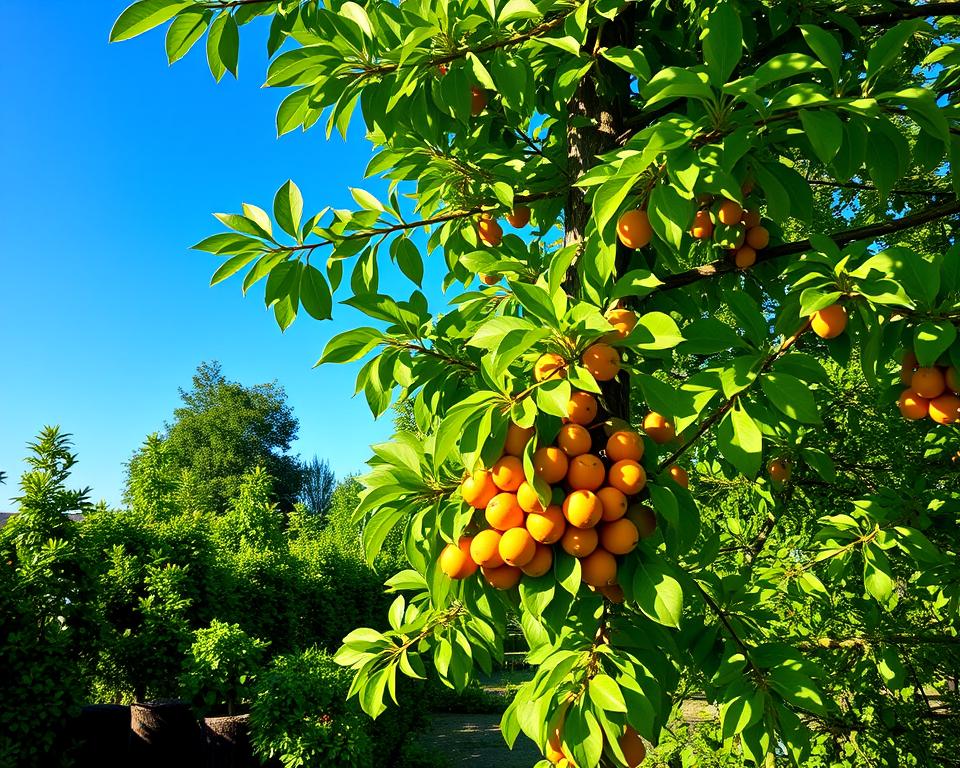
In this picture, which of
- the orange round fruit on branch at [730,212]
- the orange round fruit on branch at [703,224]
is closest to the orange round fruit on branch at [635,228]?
the orange round fruit on branch at [730,212]

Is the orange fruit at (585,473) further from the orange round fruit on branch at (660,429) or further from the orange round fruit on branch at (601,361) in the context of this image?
the orange round fruit on branch at (660,429)

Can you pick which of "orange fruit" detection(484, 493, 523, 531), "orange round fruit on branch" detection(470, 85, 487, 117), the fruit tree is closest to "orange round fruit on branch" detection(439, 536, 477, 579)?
the fruit tree

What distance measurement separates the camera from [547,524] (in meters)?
1.31

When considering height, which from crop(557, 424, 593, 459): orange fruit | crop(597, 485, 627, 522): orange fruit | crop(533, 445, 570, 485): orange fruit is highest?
crop(557, 424, 593, 459): orange fruit

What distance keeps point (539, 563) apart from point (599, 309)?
1.79 feet

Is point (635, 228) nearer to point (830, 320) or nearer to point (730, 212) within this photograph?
point (730, 212)

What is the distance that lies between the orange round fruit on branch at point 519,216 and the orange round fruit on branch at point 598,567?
1.25 m

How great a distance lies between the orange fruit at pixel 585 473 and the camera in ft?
4.44

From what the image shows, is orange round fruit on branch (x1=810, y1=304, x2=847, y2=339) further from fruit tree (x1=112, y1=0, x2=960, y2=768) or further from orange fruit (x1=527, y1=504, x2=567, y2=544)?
orange fruit (x1=527, y1=504, x2=567, y2=544)

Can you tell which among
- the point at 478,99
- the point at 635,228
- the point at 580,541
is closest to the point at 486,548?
the point at 580,541

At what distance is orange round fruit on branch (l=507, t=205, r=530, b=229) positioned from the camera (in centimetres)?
225

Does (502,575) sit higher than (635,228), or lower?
lower

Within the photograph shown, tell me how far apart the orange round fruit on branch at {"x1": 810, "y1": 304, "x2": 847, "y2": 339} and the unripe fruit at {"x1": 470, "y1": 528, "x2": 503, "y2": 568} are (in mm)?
816

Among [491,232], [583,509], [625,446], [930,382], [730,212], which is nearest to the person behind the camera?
[583,509]
